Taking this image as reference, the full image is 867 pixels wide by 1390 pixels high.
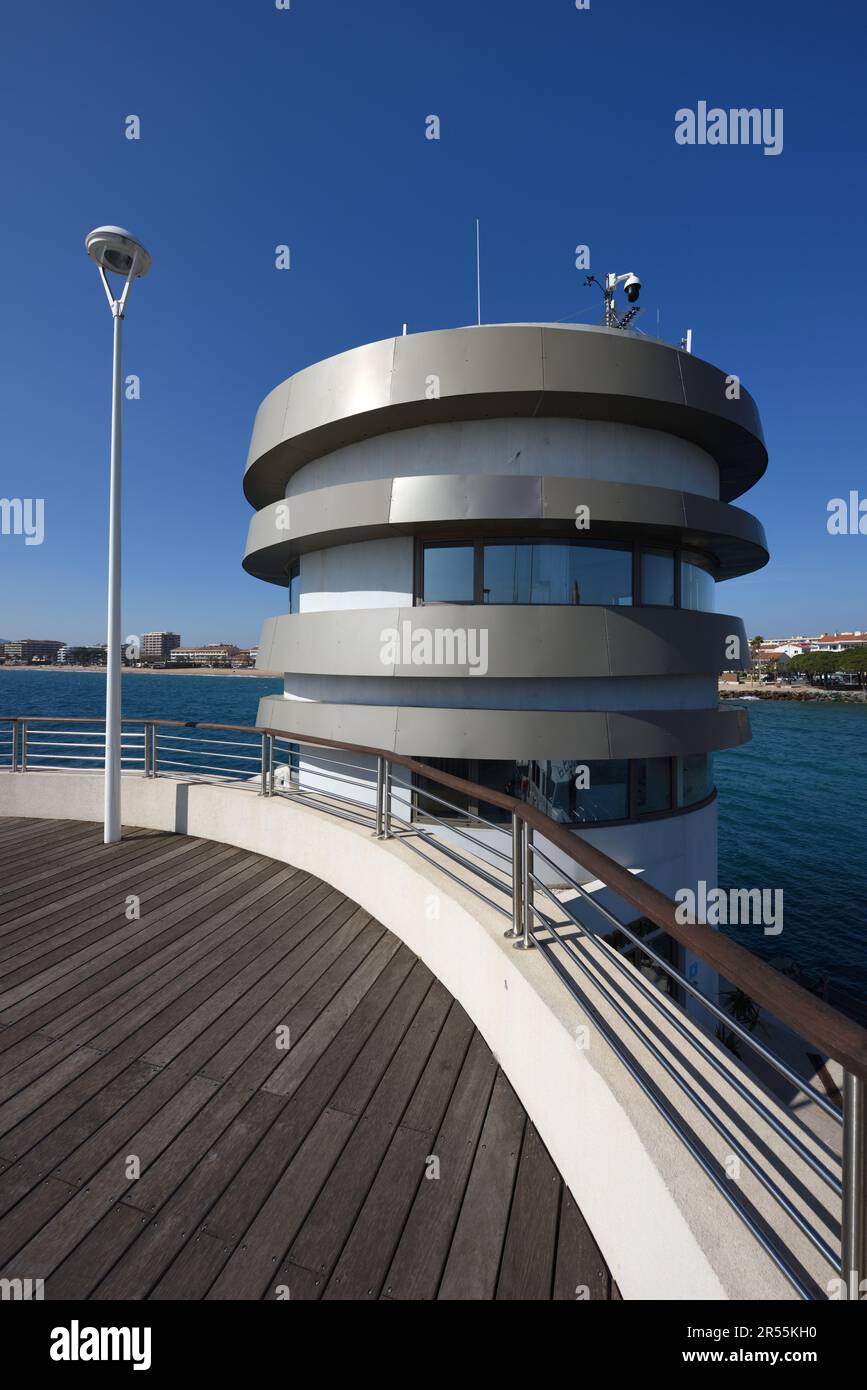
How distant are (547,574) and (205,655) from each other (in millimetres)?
151484

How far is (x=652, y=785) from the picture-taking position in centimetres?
832

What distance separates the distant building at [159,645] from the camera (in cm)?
15412

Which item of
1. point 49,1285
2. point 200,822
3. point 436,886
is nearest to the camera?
point 49,1285

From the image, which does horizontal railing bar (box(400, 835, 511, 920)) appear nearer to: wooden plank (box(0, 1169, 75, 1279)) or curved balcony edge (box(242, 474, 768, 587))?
wooden plank (box(0, 1169, 75, 1279))

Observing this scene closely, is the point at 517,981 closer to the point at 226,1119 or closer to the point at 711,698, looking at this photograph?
the point at 226,1119

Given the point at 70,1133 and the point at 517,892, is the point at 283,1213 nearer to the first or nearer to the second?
the point at 70,1133

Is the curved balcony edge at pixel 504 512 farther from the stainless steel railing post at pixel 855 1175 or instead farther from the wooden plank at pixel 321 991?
the stainless steel railing post at pixel 855 1175

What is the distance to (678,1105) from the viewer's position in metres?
2.14

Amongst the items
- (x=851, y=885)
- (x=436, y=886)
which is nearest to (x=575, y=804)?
(x=436, y=886)

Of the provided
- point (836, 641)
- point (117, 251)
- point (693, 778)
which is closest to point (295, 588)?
point (117, 251)

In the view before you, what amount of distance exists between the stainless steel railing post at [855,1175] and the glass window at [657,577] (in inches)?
293

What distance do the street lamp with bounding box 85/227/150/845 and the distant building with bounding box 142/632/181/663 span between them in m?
158

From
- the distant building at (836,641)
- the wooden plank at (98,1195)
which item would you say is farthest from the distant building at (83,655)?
the distant building at (836,641)
